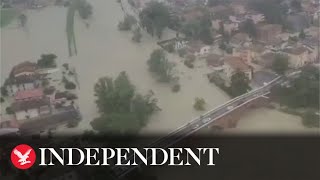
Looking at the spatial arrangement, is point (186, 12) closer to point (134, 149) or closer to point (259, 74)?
point (259, 74)

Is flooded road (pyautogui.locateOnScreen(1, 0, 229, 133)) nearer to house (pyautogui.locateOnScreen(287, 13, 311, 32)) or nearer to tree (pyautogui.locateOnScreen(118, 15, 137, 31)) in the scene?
tree (pyautogui.locateOnScreen(118, 15, 137, 31))

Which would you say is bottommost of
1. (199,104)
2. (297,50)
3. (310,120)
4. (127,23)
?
(310,120)

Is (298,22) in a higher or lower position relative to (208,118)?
higher

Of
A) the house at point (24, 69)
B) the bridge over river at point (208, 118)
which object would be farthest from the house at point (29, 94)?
the bridge over river at point (208, 118)

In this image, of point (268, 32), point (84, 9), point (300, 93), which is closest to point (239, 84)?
point (300, 93)

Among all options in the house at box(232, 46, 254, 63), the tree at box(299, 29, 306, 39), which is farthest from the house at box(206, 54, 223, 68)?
the tree at box(299, 29, 306, 39)

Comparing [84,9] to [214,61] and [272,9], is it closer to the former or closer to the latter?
[214,61]
